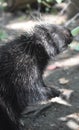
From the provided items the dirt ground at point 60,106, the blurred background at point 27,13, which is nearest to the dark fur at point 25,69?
the dirt ground at point 60,106

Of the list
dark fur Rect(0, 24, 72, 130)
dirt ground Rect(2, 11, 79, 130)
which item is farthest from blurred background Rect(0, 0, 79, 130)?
dark fur Rect(0, 24, 72, 130)

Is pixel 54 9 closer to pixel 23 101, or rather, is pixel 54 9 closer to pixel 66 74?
pixel 66 74

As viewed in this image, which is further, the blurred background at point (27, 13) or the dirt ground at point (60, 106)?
the blurred background at point (27, 13)

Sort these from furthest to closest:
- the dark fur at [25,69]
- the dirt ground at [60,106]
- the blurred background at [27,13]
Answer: the blurred background at [27,13] → the dirt ground at [60,106] → the dark fur at [25,69]

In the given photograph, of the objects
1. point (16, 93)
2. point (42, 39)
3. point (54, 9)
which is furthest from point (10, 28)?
point (16, 93)

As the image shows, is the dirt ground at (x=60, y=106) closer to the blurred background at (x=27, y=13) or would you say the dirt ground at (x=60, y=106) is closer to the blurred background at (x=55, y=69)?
the blurred background at (x=55, y=69)

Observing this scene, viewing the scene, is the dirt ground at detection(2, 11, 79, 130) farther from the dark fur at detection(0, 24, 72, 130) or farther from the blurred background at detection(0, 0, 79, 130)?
the dark fur at detection(0, 24, 72, 130)

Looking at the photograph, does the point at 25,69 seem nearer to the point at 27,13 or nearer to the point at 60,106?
the point at 60,106
